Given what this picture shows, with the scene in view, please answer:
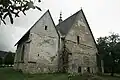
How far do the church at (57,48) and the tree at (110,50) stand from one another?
1641 millimetres

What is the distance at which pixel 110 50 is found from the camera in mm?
25672

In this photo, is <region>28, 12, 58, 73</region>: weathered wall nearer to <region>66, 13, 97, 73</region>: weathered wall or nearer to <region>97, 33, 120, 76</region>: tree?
<region>66, 13, 97, 73</region>: weathered wall

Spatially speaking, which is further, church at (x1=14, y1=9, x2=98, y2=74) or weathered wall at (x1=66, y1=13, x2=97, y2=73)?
weathered wall at (x1=66, y1=13, x2=97, y2=73)

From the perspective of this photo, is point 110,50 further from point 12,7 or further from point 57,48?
point 12,7

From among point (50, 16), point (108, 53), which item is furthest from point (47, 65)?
point (108, 53)

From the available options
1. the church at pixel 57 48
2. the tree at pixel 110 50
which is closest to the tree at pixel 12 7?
the church at pixel 57 48

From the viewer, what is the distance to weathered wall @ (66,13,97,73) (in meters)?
23.4

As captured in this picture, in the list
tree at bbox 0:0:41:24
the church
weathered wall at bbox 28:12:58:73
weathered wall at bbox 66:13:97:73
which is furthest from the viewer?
weathered wall at bbox 66:13:97:73

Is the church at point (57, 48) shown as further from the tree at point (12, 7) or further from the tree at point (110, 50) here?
the tree at point (12, 7)

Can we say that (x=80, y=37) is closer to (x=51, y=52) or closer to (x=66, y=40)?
(x=66, y=40)

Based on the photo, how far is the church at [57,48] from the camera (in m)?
20.4

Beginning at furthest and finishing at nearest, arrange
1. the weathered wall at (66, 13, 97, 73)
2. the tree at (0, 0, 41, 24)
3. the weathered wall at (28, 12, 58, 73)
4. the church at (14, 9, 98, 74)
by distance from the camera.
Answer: the weathered wall at (66, 13, 97, 73) < the church at (14, 9, 98, 74) < the weathered wall at (28, 12, 58, 73) < the tree at (0, 0, 41, 24)

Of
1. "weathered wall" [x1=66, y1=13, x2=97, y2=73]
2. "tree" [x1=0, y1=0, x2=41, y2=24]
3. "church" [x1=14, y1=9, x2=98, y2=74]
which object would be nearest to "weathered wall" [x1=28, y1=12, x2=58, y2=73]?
"church" [x1=14, y1=9, x2=98, y2=74]

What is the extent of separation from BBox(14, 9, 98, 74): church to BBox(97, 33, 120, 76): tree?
1.64 meters
